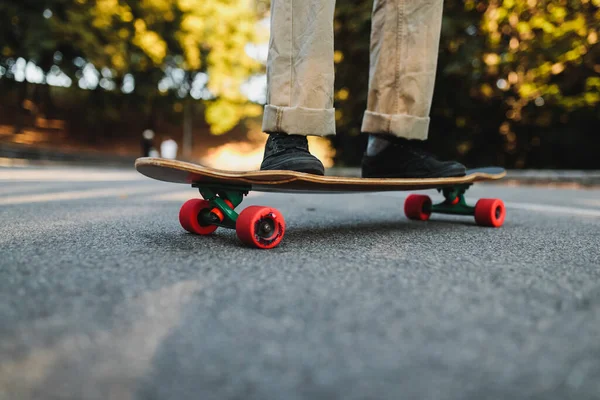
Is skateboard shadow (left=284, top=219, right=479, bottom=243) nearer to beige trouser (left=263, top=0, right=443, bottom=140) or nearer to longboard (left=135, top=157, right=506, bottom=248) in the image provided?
longboard (left=135, top=157, right=506, bottom=248)

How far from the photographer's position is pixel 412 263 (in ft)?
4.10

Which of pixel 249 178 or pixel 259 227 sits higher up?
pixel 249 178

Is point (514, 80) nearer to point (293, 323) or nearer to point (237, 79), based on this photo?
point (293, 323)

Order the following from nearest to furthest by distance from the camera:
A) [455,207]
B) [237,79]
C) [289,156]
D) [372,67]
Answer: [289,156], [372,67], [455,207], [237,79]

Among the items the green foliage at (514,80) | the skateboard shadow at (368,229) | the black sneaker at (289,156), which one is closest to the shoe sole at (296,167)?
the black sneaker at (289,156)

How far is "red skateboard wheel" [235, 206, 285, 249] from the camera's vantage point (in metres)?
1.41

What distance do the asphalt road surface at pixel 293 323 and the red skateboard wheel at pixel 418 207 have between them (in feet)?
3.68

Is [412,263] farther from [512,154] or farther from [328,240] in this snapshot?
[512,154]

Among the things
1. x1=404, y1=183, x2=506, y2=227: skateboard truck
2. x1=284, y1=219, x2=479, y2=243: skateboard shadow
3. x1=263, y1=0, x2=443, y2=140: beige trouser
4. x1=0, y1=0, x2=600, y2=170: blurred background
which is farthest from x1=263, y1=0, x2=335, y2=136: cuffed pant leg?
x1=0, y1=0, x2=600, y2=170: blurred background

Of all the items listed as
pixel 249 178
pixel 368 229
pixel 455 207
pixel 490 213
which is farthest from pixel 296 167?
pixel 455 207

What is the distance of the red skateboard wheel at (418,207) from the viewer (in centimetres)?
256

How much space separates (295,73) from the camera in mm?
1635

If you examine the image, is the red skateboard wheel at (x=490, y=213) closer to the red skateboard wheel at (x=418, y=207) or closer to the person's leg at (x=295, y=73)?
the red skateboard wheel at (x=418, y=207)

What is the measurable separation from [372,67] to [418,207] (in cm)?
84
